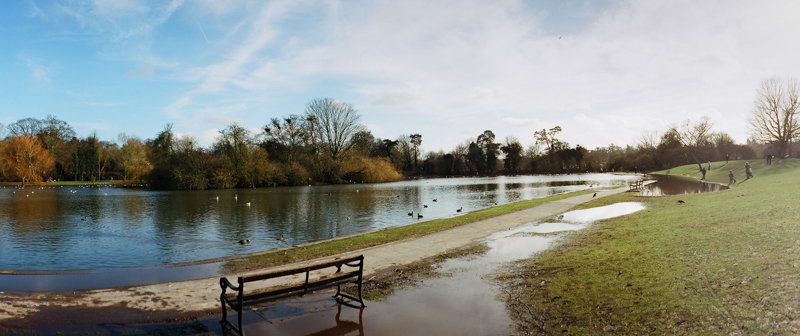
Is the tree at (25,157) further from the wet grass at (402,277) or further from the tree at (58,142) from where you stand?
the wet grass at (402,277)

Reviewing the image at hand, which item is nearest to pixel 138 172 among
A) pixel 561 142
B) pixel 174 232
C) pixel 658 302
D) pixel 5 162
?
pixel 5 162

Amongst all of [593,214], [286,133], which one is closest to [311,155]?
[286,133]

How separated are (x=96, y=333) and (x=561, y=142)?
12344 centimetres

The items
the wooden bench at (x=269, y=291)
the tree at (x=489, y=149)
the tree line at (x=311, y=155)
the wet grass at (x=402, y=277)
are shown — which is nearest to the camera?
the wooden bench at (x=269, y=291)

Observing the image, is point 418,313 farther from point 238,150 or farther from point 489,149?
point 489,149

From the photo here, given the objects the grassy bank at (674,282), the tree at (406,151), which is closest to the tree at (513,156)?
the tree at (406,151)

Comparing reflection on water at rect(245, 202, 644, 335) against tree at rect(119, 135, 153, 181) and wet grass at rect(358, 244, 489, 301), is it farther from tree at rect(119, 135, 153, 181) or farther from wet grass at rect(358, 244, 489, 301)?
tree at rect(119, 135, 153, 181)

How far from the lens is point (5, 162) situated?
234ft

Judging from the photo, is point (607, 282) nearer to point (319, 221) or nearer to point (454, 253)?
point (454, 253)

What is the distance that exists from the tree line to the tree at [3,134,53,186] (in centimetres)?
18

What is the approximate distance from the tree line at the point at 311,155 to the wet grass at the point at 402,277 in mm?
56392

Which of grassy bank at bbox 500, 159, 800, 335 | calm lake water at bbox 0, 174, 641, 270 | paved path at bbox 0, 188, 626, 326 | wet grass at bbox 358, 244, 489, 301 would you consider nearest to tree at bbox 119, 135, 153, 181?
calm lake water at bbox 0, 174, 641, 270

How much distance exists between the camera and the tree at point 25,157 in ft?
226

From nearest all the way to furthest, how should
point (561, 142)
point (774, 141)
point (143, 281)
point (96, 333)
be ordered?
point (96, 333) < point (143, 281) < point (774, 141) < point (561, 142)
